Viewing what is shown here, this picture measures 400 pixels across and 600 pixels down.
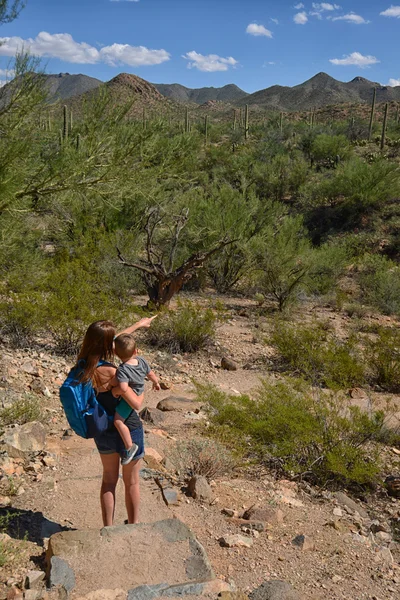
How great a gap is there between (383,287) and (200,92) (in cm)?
14365

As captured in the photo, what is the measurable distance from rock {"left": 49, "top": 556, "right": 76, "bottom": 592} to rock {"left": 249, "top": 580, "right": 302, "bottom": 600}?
109 centimetres

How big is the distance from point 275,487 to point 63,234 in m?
10.1

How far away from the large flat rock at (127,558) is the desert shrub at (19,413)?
83.7 inches

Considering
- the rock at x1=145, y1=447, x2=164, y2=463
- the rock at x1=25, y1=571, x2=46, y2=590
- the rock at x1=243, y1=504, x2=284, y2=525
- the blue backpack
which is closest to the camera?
the rock at x1=25, y1=571, x2=46, y2=590

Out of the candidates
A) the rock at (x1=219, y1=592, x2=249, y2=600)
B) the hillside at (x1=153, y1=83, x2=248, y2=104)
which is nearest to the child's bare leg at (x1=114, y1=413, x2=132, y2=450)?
the rock at (x1=219, y1=592, x2=249, y2=600)

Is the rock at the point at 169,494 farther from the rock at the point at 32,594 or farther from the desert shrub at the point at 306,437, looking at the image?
the rock at the point at 32,594

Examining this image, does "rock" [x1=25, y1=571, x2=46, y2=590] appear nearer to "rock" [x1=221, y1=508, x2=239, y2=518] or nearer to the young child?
the young child

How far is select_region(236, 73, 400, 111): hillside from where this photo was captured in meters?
90.1

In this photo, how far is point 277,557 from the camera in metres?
3.86

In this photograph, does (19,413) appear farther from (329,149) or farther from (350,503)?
(329,149)

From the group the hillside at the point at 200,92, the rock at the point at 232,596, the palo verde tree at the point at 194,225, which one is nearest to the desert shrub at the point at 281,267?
the palo verde tree at the point at 194,225

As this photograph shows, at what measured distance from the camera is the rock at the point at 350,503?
4793 millimetres

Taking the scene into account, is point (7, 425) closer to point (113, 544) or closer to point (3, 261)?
point (113, 544)

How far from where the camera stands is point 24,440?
16.4 ft
